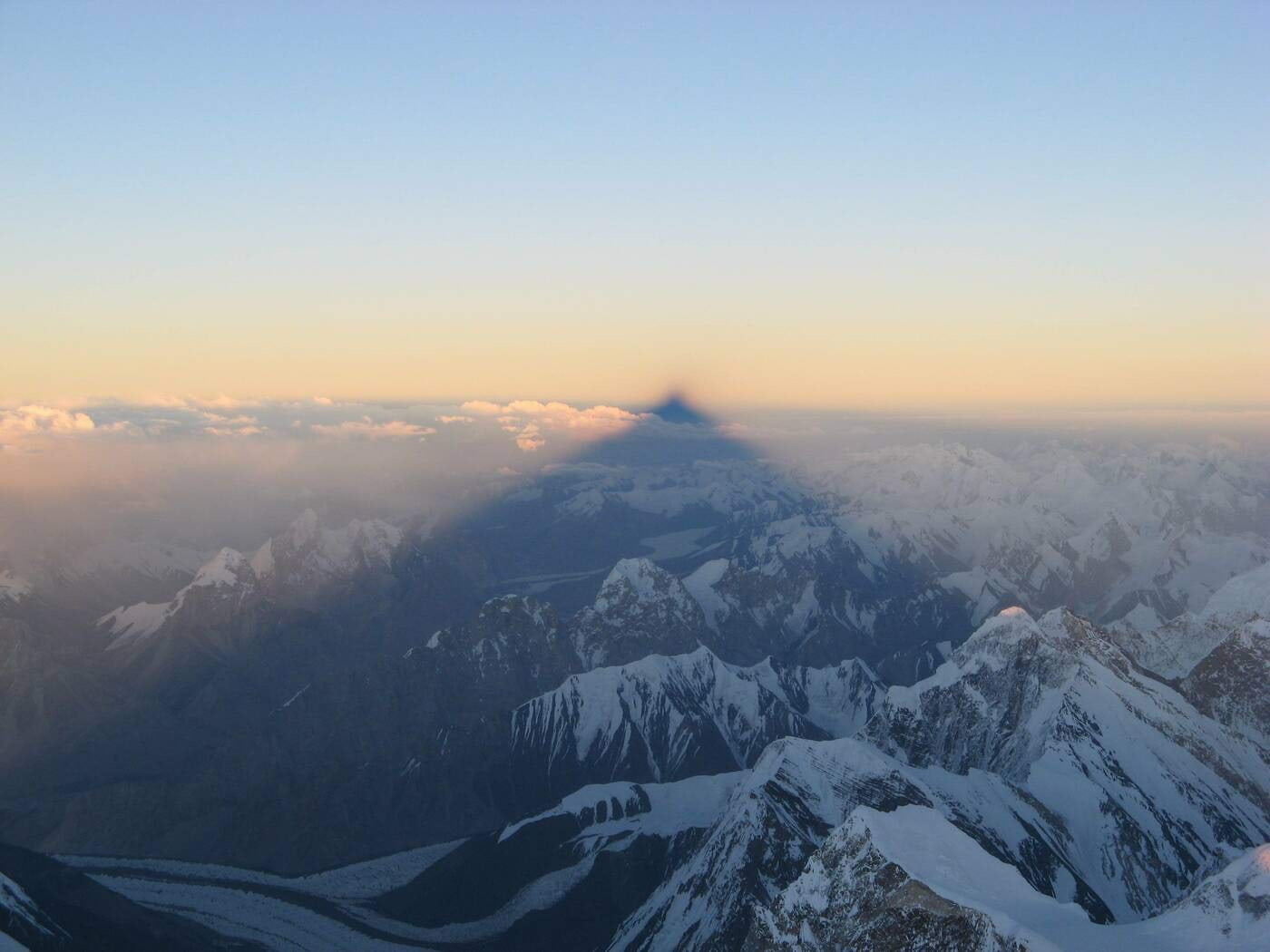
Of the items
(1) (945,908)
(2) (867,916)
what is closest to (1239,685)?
(2) (867,916)

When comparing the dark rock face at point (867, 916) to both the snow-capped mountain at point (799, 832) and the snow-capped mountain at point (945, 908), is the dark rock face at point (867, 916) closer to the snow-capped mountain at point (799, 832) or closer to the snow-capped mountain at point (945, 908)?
the snow-capped mountain at point (945, 908)

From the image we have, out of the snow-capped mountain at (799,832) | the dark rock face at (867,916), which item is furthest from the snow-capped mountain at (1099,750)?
the dark rock face at (867,916)

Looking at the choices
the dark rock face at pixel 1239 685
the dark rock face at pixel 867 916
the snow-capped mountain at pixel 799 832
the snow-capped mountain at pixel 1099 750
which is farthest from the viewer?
the dark rock face at pixel 1239 685

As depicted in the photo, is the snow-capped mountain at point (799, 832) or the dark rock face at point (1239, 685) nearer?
the snow-capped mountain at point (799, 832)

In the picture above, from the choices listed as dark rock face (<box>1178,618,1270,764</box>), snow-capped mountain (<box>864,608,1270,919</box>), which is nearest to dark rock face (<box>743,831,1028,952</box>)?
snow-capped mountain (<box>864,608,1270,919</box>)

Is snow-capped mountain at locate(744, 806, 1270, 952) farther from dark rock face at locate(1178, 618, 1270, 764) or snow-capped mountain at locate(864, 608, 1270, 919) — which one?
dark rock face at locate(1178, 618, 1270, 764)

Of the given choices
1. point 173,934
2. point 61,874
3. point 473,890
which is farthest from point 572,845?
point 61,874

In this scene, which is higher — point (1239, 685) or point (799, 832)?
point (1239, 685)

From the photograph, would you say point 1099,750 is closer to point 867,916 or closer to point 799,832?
point 799,832

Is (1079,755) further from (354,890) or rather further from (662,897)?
(354,890)
